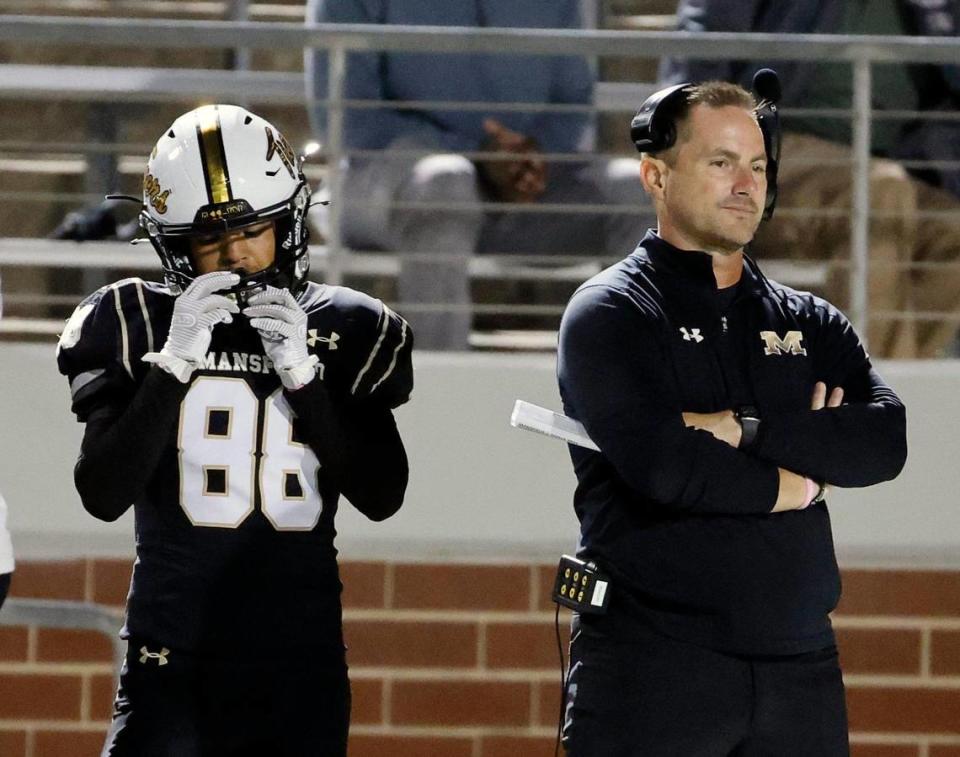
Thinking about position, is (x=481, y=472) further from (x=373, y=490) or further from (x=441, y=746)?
(x=373, y=490)

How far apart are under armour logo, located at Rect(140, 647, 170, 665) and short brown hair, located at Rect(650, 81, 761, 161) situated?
95cm

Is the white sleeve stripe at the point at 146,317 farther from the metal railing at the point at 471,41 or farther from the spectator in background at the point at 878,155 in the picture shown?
the spectator in background at the point at 878,155

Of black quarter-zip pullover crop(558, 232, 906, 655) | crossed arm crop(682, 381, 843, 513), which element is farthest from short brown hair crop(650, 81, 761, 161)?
crossed arm crop(682, 381, 843, 513)

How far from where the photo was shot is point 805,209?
12.3 feet

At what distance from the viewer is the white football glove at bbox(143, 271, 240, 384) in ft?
7.73

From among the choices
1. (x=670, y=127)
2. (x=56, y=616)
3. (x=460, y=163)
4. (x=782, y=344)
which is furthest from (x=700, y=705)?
(x=460, y=163)

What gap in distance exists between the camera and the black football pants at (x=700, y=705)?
2400 millimetres

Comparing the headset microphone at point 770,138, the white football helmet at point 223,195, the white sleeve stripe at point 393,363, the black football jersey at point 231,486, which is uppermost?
the headset microphone at point 770,138

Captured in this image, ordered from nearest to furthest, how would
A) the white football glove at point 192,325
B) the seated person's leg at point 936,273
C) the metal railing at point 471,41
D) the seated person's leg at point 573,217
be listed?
the white football glove at point 192,325 < the metal railing at point 471,41 < the seated person's leg at point 573,217 < the seated person's leg at point 936,273

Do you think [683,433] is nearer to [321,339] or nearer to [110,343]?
[321,339]

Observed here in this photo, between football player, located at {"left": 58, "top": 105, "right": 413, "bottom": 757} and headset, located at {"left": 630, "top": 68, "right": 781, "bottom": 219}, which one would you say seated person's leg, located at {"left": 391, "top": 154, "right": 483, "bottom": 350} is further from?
football player, located at {"left": 58, "top": 105, "right": 413, "bottom": 757}

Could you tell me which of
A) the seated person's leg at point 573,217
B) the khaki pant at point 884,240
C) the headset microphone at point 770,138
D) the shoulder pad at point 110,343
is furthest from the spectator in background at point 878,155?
the shoulder pad at point 110,343

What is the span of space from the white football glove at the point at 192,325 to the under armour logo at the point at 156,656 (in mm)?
348

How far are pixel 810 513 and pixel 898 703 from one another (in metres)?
1.53
